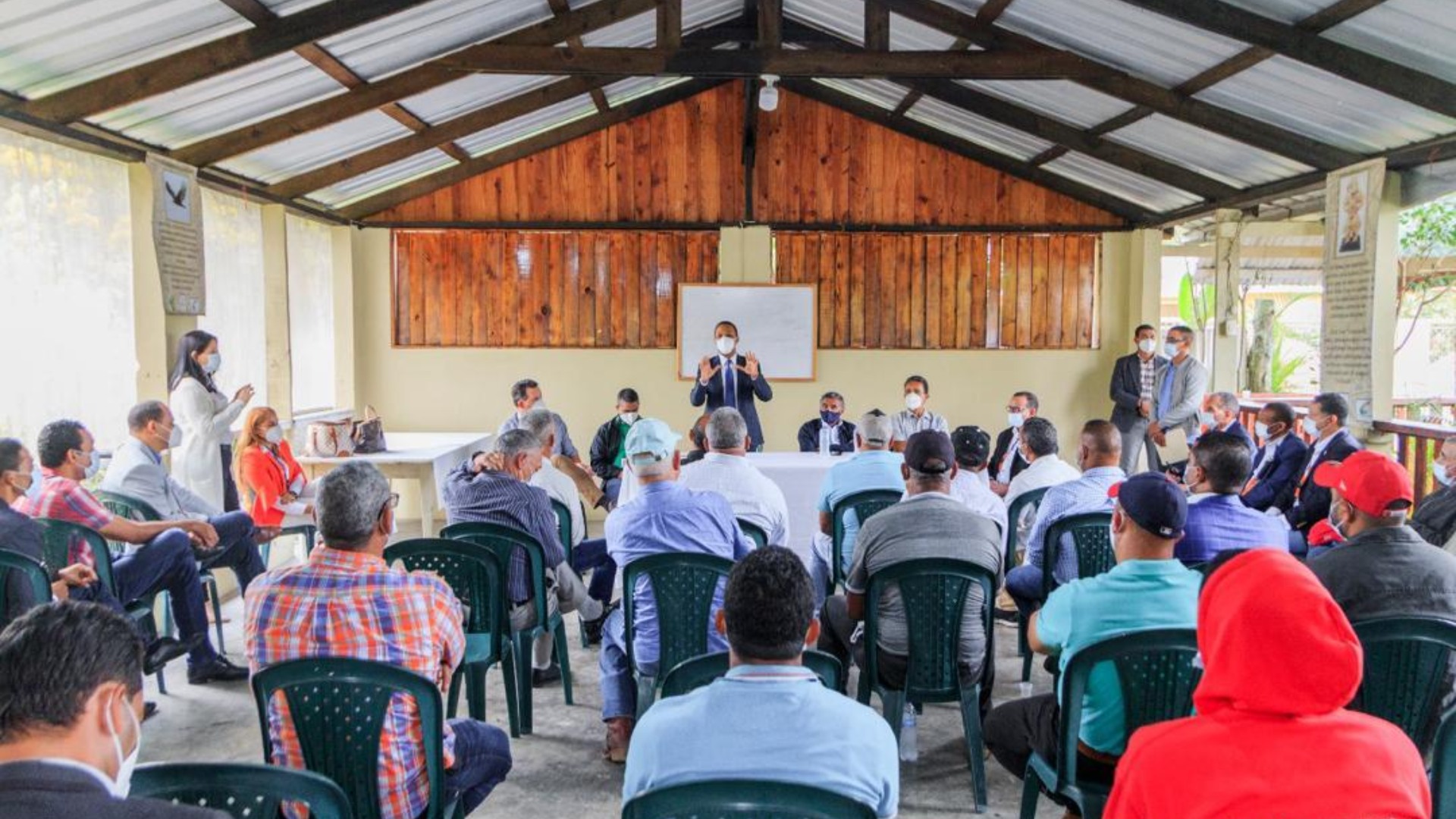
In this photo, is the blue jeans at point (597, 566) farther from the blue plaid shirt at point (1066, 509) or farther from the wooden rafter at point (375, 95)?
the wooden rafter at point (375, 95)

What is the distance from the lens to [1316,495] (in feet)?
16.0

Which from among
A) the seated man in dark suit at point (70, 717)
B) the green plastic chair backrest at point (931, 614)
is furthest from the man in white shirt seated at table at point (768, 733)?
the green plastic chair backrest at point (931, 614)

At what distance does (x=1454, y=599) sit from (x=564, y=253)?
291 inches

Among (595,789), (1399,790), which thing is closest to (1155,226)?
(595,789)

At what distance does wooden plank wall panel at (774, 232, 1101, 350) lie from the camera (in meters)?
8.91

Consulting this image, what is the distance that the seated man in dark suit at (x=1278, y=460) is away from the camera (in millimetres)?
5184

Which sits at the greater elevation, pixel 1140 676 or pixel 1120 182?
pixel 1120 182

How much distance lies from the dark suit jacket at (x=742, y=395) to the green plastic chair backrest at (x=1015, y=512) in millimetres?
2951

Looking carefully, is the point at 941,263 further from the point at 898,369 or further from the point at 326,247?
the point at 326,247

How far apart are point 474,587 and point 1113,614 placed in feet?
6.80

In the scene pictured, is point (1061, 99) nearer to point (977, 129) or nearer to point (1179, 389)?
point (977, 129)

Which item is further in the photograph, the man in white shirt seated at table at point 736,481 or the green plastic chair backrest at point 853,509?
the green plastic chair backrest at point 853,509

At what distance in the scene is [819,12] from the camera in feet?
24.3

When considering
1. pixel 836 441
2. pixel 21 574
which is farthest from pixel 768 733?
pixel 836 441
